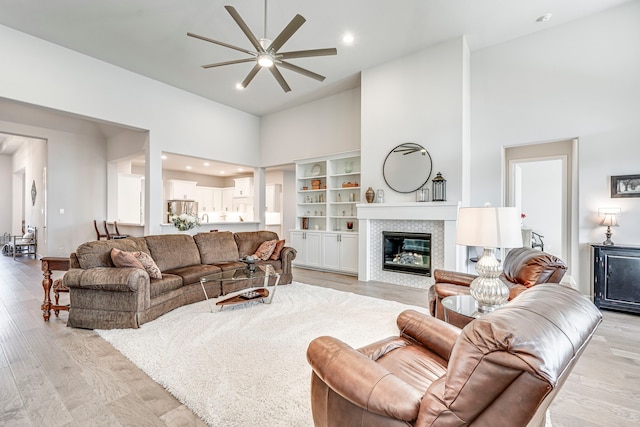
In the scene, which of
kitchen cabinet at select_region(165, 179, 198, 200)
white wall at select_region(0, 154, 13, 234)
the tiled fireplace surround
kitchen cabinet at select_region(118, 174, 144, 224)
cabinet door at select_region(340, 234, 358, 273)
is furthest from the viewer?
white wall at select_region(0, 154, 13, 234)

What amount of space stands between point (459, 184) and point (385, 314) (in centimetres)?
242

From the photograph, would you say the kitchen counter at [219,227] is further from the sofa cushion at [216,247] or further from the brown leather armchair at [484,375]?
the brown leather armchair at [484,375]

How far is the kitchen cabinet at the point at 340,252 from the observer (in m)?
6.00

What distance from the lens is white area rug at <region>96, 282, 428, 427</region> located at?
6.10 feet

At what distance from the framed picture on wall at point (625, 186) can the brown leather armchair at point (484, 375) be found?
13.6 ft

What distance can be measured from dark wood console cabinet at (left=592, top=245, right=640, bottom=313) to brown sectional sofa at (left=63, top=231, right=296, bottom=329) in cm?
473

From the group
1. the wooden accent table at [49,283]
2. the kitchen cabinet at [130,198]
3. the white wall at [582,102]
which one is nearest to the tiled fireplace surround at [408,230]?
the white wall at [582,102]

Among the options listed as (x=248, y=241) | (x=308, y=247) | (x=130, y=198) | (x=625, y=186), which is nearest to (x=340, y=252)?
(x=308, y=247)

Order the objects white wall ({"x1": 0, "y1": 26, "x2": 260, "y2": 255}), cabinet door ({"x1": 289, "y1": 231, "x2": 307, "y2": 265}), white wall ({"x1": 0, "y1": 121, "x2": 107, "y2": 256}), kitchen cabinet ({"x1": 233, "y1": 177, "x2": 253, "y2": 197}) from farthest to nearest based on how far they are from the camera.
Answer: kitchen cabinet ({"x1": 233, "y1": 177, "x2": 253, "y2": 197})
white wall ({"x1": 0, "y1": 121, "x2": 107, "y2": 256})
cabinet door ({"x1": 289, "y1": 231, "x2": 307, "y2": 265})
white wall ({"x1": 0, "y1": 26, "x2": 260, "y2": 255})

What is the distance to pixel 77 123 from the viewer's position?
7281 mm

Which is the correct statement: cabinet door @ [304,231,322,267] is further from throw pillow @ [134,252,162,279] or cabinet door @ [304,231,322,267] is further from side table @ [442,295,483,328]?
side table @ [442,295,483,328]

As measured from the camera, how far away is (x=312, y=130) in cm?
684

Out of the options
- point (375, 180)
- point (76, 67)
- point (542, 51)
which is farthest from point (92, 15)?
point (542, 51)

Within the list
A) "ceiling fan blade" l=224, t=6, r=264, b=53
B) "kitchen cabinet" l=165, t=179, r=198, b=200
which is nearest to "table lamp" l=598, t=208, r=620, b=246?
"ceiling fan blade" l=224, t=6, r=264, b=53
